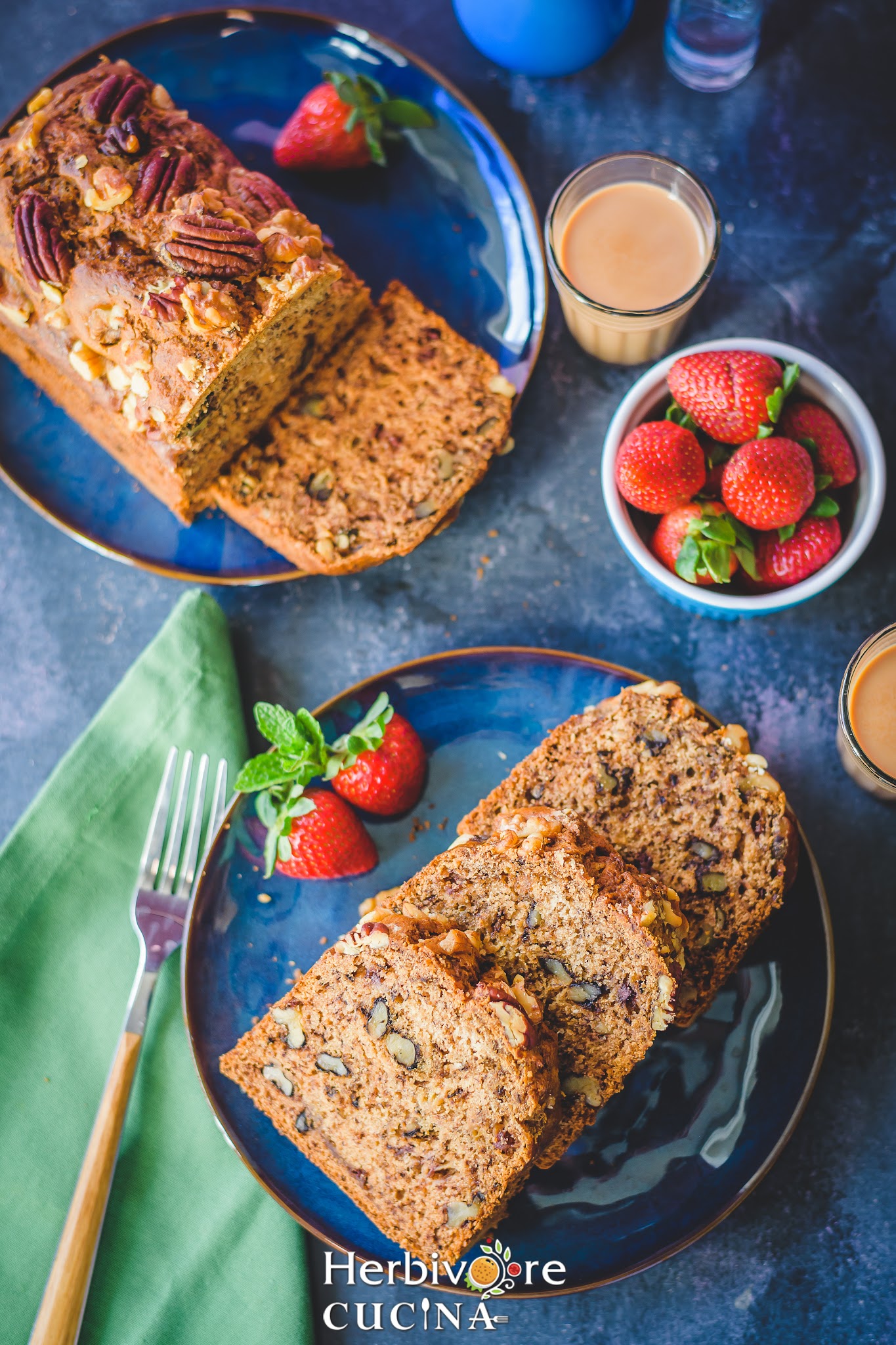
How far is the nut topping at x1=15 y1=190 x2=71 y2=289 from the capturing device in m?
2.26

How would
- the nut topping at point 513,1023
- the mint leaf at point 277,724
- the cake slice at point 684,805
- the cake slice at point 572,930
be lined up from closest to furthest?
the nut topping at point 513,1023 < the cake slice at point 572,930 < the cake slice at point 684,805 < the mint leaf at point 277,724

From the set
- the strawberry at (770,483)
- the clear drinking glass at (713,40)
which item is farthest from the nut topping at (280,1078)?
the clear drinking glass at (713,40)

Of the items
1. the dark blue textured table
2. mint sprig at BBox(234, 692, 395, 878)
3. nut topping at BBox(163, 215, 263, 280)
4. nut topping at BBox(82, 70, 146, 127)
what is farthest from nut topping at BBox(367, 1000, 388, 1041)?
nut topping at BBox(82, 70, 146, 127)

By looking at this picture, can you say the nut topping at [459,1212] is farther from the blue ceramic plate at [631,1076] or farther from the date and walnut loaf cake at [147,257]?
the date and walnut loaf cake at [147,257]

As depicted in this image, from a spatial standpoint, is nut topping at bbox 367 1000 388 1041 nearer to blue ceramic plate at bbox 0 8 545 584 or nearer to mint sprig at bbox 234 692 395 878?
mint sprig at bbox 234 692 395 878

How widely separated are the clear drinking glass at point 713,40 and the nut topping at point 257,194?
4.03ft

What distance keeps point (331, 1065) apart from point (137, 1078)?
70 centimetres

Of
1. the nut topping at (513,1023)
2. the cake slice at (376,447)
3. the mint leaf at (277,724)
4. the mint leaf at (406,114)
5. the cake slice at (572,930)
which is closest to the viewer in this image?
the nut topping at (513,1023)

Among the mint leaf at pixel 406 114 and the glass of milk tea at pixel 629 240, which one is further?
the mint leaf at pixel 406 114

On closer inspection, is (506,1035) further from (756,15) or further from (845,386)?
(756,15)

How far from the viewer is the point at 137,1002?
8.32ft

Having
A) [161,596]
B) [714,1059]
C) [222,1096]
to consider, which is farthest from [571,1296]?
[161,596]

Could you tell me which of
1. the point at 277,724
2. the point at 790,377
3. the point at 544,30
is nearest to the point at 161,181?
the point at 544,30

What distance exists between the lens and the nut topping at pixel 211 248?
A: 7.25 feet
